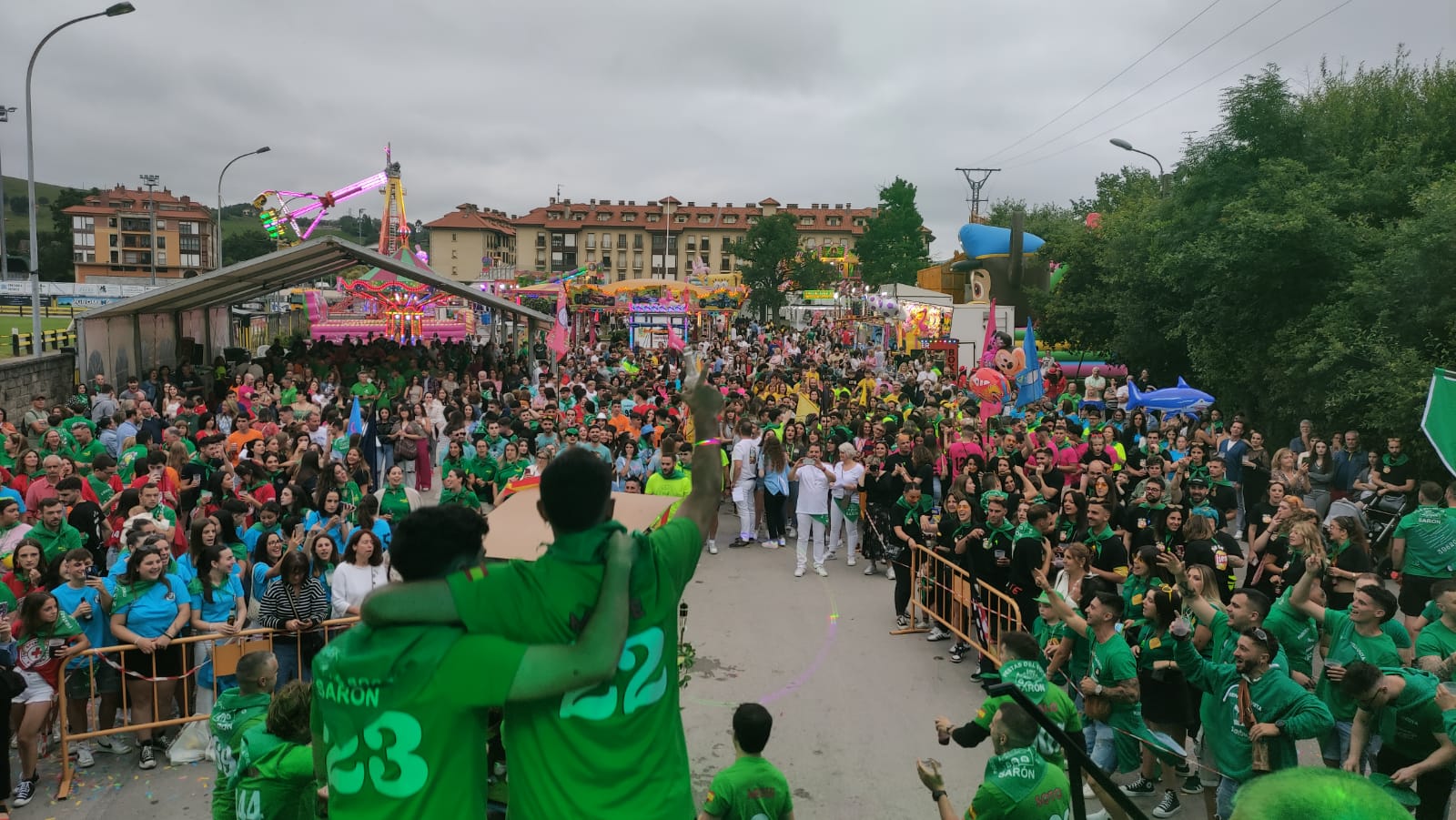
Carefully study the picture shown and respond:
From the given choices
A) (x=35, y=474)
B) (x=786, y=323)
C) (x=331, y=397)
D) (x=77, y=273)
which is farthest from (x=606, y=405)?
(x=77, y=273)

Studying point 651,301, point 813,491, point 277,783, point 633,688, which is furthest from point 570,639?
point 651,301

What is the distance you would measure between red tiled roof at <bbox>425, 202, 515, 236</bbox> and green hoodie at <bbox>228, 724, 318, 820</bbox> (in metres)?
110

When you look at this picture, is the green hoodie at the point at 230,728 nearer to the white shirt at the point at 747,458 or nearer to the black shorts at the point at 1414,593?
the white shirt at the point at 747,458

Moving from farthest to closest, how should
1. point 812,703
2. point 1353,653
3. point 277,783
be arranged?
point 812,703 → point 1353,653 → point 277,783

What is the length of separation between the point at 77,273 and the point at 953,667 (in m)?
97.0

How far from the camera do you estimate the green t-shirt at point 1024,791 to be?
3.56m

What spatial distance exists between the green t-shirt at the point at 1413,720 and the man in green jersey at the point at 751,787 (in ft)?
10.1

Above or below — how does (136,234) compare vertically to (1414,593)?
above

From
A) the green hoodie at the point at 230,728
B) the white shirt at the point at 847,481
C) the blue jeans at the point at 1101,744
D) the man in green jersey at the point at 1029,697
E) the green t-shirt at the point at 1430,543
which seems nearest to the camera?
the green hoodie at the point at 230,728

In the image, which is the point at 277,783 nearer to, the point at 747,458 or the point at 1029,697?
the point at 1029,697

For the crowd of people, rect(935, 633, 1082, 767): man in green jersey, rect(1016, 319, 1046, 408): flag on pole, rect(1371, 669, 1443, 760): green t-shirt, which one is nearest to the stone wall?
the crowd of people

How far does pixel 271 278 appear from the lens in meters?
22.0

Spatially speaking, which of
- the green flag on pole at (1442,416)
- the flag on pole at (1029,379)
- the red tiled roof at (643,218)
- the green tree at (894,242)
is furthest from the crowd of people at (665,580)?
the red tiled roof at (643,218)

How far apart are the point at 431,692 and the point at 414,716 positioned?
0.24 ft
